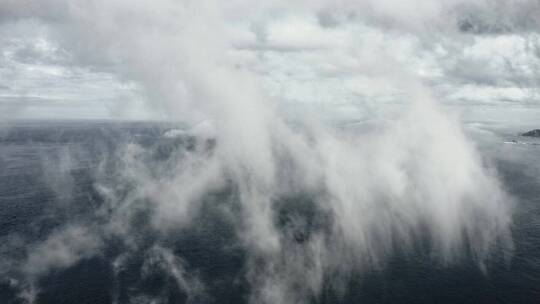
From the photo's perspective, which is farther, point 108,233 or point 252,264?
point 108,233

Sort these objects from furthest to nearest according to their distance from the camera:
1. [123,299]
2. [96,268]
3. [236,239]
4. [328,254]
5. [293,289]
Answer: [236,239] < [328,254] < [96,268] < [293,289] < [123,299]

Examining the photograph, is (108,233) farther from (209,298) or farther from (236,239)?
(209,298)

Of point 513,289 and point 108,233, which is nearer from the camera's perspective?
point 513,289

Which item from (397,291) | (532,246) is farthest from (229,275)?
(532,246)

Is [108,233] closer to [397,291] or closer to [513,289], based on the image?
[397,291]

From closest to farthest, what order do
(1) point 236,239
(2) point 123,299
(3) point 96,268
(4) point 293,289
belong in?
(2) point 123,299 < (4) point 293,289 < (3) point 96,268 < (1) point 236,239

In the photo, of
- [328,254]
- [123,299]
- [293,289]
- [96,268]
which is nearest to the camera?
[123,299]

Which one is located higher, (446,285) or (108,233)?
(108,233)

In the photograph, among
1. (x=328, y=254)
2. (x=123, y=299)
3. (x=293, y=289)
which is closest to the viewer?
(x=123, y=299)

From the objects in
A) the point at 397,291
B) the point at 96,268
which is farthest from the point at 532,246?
the point at 96,268
